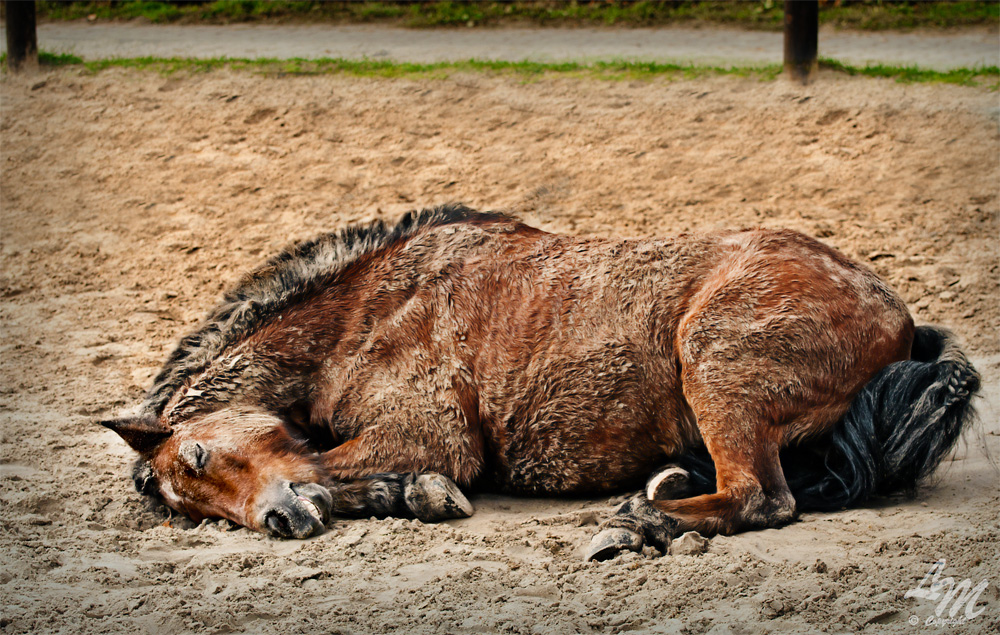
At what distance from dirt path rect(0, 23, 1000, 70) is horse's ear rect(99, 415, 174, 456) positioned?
7.01 meters

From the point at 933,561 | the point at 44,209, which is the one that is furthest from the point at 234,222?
the point at 933,561

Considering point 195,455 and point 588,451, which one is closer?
point 195,455

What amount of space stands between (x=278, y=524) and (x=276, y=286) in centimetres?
126

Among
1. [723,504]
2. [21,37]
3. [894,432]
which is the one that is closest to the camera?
[723,504]

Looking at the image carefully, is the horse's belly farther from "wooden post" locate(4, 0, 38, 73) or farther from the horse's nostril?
"wooden post" locate(4, 0, 38, 73)

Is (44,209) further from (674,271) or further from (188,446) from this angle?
(674,271)

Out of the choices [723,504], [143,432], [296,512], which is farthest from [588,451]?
[143,432]

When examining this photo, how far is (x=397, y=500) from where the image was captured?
12.9 ft

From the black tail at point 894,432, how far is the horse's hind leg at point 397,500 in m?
1.09

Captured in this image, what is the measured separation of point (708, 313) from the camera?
160 inches

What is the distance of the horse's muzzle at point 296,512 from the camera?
373 cm

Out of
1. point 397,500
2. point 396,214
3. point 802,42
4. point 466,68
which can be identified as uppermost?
point 802,42

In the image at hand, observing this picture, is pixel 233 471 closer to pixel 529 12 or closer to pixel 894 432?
pixel 894 432

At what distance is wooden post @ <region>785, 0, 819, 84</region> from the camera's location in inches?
352
